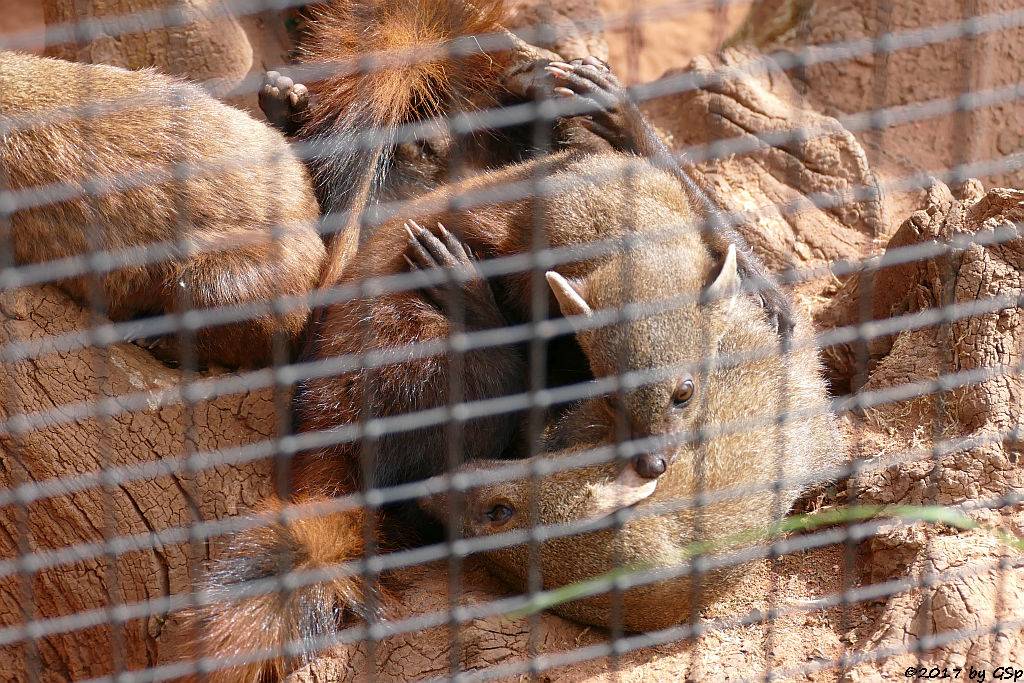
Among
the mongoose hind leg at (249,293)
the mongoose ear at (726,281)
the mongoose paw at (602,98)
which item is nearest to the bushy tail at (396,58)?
the mongoose paw at (602,98)

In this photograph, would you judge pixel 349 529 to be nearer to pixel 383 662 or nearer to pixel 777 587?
pixel 383 662

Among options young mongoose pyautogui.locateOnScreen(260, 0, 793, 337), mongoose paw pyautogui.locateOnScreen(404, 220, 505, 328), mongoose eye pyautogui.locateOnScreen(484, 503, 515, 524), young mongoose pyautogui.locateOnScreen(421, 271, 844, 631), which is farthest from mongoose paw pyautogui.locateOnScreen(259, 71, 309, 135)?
mongoose eye pyautogui.locateOnScreen(484, 503, 515, 524)

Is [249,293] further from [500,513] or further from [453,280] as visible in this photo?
[500,513]

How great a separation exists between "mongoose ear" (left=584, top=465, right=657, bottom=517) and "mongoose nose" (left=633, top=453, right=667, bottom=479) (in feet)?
0.10

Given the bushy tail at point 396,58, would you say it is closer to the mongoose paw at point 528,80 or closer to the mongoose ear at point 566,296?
the mongoose paw at point 528,80

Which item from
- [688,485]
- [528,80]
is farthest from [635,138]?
[688,485]

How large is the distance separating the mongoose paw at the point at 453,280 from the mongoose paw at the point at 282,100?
805 millimetres

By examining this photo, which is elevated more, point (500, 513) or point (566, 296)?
point (566, 296)

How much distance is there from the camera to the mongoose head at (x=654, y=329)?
9.84 feet

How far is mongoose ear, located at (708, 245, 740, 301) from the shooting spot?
314cm

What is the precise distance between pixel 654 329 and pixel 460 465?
759 mm

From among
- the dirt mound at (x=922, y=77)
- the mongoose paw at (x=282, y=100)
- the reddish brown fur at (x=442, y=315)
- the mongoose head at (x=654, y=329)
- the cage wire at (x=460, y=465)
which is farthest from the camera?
the dirt mound at (x=922, y=77)

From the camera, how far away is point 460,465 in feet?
10.6

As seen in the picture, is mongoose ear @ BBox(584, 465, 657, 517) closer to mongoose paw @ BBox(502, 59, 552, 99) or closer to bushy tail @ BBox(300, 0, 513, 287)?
bushy tail @ BBox(300, 0, 513, 287)
